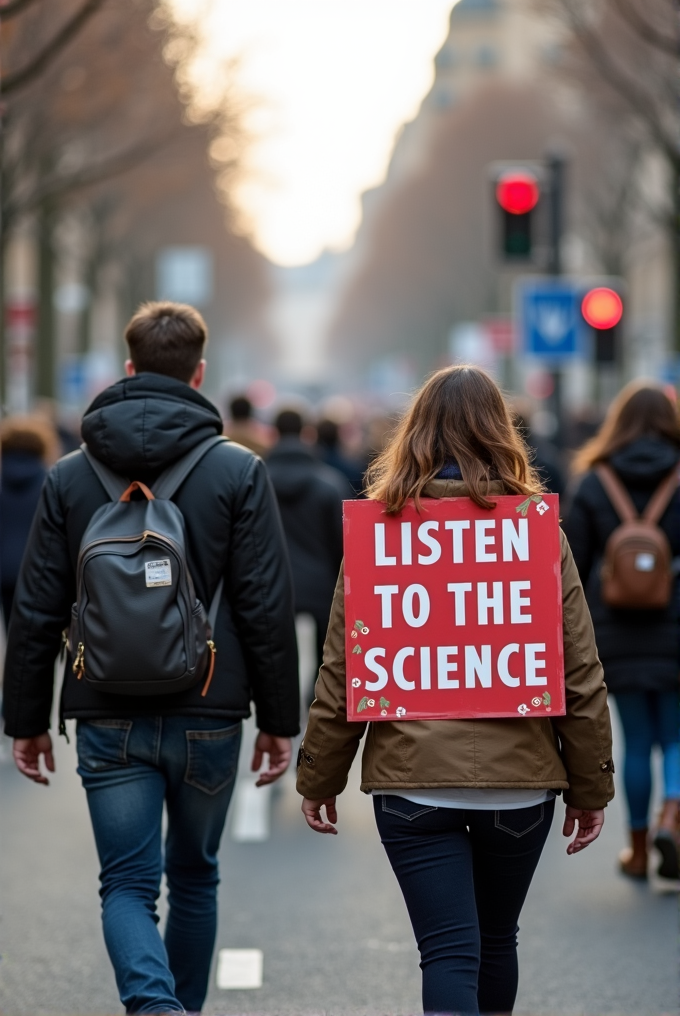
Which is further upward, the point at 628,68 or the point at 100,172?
the point at 628,68

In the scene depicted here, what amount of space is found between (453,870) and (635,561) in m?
2.81

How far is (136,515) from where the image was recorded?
411cm

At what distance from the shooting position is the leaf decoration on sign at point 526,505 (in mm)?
3660

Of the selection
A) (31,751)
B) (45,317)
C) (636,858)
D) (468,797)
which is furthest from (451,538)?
(45,317)

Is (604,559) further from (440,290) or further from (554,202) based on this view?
(440,290)

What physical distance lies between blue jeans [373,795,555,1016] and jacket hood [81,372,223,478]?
1.12 m

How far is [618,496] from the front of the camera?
248 inches

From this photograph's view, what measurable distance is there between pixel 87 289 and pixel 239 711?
36.6 metres

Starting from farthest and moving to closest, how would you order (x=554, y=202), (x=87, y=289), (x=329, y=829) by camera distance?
(x=87, y=289) < (x=554, y=202) < (x=329, y=829)

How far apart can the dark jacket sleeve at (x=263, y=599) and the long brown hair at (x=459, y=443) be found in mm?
615

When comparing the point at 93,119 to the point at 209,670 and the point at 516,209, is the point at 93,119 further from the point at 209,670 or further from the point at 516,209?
the point at 209,670

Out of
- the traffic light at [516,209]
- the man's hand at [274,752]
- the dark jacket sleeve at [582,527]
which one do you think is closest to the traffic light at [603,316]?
the traffic light at [516,209]

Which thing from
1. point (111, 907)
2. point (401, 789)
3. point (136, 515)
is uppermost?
point (136, 515)

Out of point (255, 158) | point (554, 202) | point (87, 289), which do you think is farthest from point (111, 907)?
point (87, 289)
